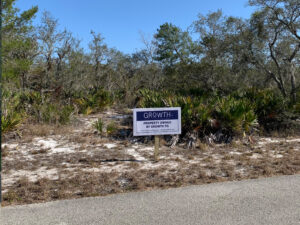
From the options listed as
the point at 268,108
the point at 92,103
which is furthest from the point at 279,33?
the point at 92,103

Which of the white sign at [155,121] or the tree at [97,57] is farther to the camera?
the tree at [97,57]

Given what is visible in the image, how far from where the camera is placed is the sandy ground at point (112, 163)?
4.96m

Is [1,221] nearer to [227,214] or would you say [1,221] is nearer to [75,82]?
[227,214]

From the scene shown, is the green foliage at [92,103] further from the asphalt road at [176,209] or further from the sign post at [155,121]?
the asphalt road at [176,209]

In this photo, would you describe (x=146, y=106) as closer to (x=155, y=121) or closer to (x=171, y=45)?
(x=155, y=121)

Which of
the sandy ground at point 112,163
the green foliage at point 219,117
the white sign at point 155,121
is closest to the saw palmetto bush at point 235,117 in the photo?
the green foliage at point 219,117

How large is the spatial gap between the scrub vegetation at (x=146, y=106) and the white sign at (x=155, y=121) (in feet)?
2.38

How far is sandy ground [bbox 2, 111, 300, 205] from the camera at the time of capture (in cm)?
496

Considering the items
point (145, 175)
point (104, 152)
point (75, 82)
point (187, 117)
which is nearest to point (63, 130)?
point (104, 152)

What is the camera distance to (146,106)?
1134 centimetres

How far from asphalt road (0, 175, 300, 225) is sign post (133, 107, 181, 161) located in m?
2.35

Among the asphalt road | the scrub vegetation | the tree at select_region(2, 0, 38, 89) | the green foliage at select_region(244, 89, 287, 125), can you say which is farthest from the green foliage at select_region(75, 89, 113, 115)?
the asphalt road

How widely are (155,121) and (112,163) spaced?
4.78ft

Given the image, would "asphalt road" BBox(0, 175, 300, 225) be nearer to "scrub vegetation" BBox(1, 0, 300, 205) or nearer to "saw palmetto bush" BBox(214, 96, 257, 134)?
"scrub vegetation" BBox(1, 0, 300, 205)
